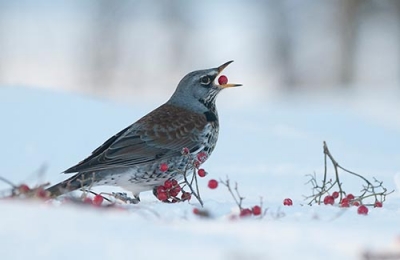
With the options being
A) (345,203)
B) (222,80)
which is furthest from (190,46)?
(345,203)

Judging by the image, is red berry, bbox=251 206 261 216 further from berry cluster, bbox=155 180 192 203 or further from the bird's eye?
the bird's eye

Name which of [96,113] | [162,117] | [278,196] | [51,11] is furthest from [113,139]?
[51,11]

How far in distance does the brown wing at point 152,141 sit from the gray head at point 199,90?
161 millimetres

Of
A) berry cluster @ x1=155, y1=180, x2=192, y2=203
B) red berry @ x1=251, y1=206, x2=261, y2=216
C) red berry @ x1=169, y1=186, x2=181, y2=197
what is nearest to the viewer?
red berry @ x1=251, y1=206, x2=261, y2=216

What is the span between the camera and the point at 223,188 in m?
6.79

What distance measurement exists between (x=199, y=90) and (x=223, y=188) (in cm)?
71

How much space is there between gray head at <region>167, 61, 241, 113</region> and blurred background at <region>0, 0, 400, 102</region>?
16.6 m

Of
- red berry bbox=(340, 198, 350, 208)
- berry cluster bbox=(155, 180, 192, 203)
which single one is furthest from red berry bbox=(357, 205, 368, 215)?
berry cluster bbox=(155, 180, 192, 203)

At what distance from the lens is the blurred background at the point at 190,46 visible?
24.7 meters

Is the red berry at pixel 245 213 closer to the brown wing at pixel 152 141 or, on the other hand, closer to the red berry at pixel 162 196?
the red berry at pixel 162 196

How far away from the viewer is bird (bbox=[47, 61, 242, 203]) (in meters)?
6.07

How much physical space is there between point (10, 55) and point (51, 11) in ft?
23.3

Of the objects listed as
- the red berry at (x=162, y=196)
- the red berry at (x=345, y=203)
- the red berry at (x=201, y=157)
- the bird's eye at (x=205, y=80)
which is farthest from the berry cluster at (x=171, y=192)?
the bird's eye at (x=205, y=80)

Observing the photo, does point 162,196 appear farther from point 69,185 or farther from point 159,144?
point 159,144
